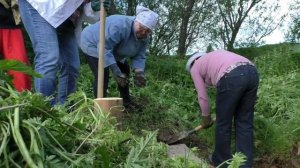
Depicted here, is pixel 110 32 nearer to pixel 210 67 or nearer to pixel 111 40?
pixel 111 40

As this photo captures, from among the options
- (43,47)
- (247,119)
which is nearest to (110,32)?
(43,47)

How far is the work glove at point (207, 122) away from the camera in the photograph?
4.45 metres

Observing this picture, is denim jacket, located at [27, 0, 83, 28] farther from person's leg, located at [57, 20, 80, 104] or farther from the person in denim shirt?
person's leg, located at [57, 20, 80, 104]

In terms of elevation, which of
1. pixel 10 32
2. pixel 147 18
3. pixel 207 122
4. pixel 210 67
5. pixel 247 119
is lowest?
pixel 207 122

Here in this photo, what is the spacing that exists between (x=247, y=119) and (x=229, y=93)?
325 mm

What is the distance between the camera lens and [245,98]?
394 centimetres

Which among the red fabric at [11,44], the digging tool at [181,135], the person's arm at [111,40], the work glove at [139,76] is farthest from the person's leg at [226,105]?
the red fabric at [11,44]

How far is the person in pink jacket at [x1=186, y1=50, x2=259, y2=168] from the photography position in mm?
3834

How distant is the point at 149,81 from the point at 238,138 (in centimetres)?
358

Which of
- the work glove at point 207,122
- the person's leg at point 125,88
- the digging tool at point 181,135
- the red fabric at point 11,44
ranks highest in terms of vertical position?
the red fabric at point 11,44

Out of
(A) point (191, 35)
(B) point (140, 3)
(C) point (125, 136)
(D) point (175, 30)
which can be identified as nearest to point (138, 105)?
(C) point (125, 136)

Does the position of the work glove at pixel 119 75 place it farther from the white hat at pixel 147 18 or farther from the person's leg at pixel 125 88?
the white hat at pixel 147 18

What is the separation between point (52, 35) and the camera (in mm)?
3166

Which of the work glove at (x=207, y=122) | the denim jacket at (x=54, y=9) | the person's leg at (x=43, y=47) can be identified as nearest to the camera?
the person's leg at (x=43, y=47)
